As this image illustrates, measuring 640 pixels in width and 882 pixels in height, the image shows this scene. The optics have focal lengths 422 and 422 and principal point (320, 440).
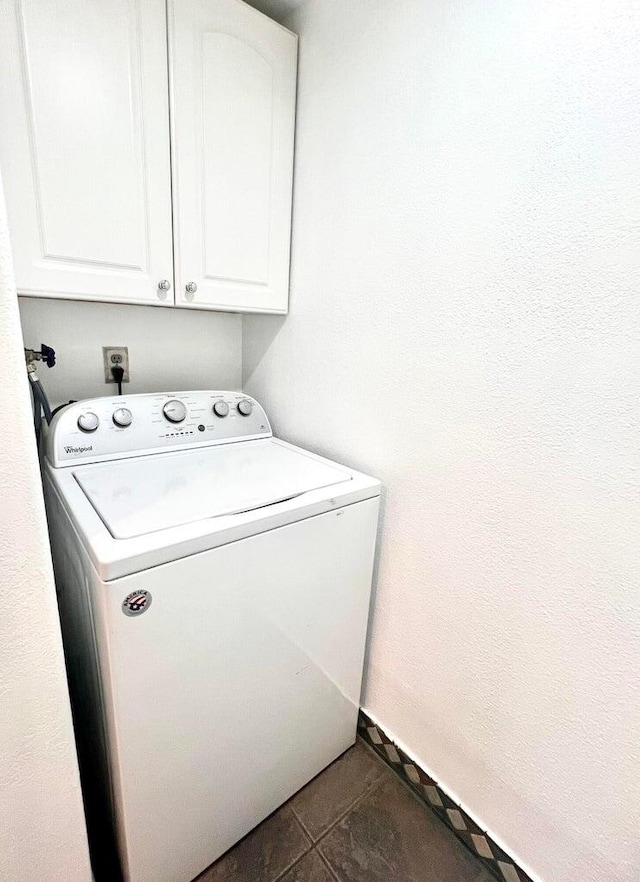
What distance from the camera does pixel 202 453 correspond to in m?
1.31

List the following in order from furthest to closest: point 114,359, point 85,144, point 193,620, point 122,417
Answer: point 114,359 → point 122,417 → point 85,144 → point 193,620

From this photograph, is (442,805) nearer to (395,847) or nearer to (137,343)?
(395,847)

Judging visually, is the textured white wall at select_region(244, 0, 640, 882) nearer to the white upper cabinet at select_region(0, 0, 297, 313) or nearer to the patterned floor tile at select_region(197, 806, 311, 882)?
the white upper cabinet at select_region(0, 0, 297, 313)

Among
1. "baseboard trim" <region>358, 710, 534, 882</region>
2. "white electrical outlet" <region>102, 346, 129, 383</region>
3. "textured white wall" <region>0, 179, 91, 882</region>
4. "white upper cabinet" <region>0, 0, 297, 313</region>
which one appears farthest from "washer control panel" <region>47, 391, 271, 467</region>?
"baseboard trim" <region>358, 710, 534, 882</region>

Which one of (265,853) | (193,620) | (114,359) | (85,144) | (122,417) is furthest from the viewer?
(114,359)

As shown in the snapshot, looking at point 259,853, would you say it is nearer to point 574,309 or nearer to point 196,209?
point 574,309

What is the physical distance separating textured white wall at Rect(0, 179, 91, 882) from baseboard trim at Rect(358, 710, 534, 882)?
86cm

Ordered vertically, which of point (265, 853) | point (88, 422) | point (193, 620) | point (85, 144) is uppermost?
point (85, 144)

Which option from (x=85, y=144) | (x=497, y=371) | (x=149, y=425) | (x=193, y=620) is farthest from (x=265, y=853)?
(x=85, y=144)

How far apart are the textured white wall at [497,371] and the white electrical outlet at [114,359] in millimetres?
703

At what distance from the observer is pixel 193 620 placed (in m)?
0.84

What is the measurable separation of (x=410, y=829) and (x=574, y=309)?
139 centimetres

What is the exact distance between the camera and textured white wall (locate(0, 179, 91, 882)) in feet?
1.87

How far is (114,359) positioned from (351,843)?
1.60 m
